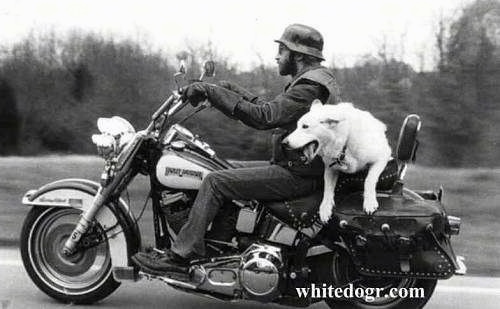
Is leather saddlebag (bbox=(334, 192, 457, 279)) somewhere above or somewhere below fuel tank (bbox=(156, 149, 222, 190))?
below

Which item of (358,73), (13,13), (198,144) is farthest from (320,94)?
(13,13)

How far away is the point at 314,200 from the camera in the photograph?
461 cm

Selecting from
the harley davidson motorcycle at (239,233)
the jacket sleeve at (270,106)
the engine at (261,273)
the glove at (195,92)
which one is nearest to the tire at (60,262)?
the harley davidson motorcycle at (239,233)

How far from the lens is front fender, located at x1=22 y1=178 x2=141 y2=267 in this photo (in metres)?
4.95

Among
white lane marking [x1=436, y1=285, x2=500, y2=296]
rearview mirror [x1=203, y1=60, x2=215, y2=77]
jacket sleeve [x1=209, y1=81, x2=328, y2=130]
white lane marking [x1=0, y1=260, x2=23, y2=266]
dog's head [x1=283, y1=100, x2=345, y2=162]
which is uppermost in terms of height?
rearview mirror [x1=203, y1=60, x2=215, y2=77]

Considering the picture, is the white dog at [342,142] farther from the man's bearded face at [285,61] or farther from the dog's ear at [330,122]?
the man's bearded face at [285,61]

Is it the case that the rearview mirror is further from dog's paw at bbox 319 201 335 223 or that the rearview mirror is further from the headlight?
dog's paw at bbox 319 201 335 223

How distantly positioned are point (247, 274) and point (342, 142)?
0.88m

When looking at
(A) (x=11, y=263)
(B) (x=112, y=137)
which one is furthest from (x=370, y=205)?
(A) (x=11, y=263)

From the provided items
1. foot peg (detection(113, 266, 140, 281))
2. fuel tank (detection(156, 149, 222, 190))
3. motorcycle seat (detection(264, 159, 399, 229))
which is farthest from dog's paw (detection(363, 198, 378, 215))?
foot peg (detection(113, 266, 140, 281))

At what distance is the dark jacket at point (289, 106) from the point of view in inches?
179

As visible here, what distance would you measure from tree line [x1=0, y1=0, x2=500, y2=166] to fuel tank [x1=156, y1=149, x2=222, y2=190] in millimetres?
3191

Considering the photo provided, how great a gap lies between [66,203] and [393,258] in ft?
6.22

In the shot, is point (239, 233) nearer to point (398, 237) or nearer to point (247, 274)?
point (247, 274)
